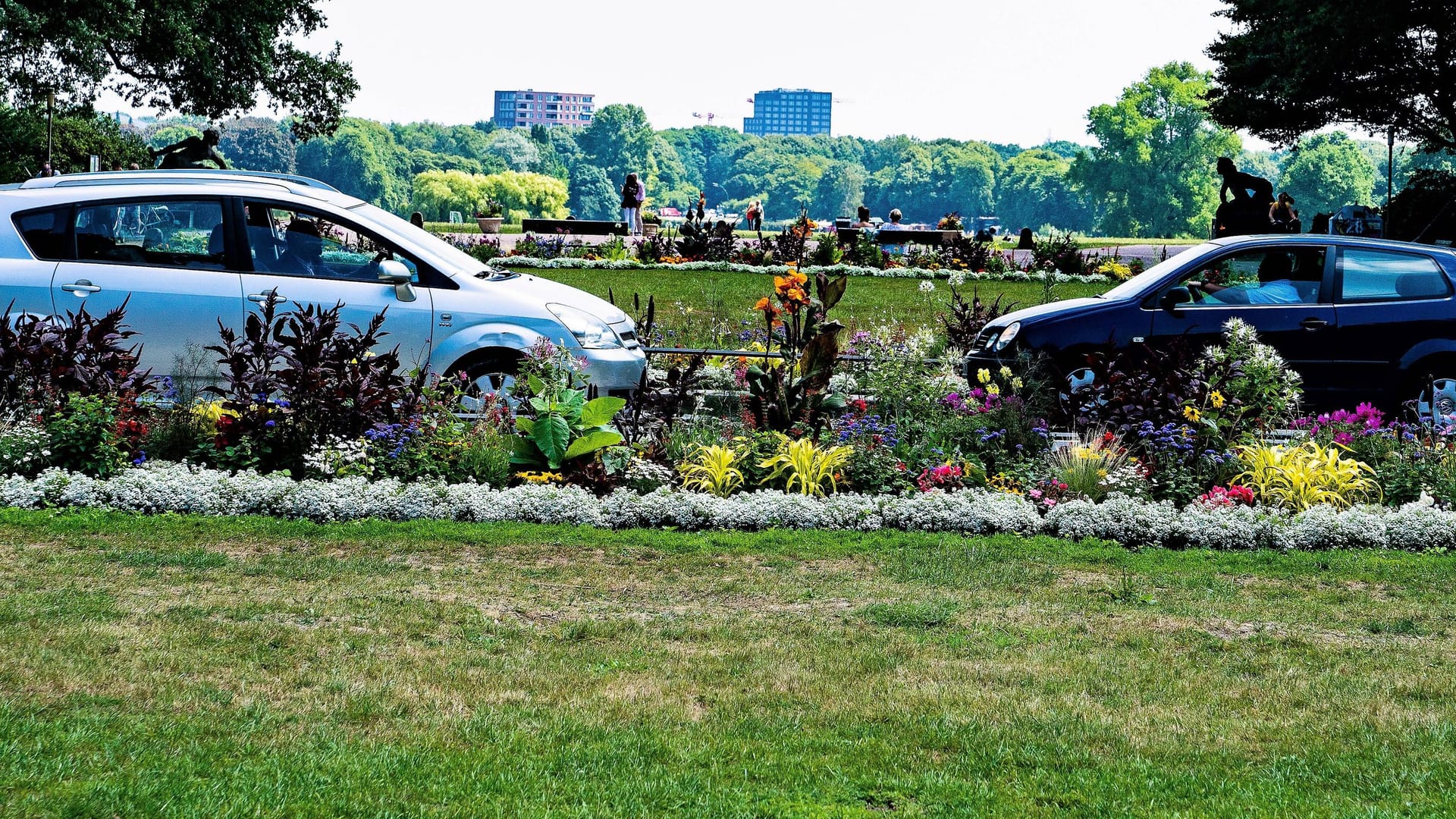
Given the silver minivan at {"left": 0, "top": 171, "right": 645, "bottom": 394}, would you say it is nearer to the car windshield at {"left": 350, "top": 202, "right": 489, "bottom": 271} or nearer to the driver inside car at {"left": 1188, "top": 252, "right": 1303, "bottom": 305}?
the car windshield at {"left": 350, "top": 202, "right": 489, "bottom": 271}

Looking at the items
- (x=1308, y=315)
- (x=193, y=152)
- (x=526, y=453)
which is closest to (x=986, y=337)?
(x=1308, y=315)

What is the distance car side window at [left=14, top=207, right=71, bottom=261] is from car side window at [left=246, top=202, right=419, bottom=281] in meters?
1.17

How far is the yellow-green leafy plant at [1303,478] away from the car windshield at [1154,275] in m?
2.70

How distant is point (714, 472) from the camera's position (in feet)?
27.4

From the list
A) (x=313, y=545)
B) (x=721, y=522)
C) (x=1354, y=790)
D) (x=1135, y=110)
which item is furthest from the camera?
(x=1135, y=110)

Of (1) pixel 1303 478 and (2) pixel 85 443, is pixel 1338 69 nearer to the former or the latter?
(1) pixel 1303 478

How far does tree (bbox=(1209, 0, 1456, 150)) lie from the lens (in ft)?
79.2

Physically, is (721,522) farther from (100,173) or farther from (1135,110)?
(1135,110)

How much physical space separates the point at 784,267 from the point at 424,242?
39.3 feet

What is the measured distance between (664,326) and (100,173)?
6580 mm

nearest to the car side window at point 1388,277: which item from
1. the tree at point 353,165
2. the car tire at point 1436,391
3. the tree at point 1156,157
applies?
the car tire at point 1436,391

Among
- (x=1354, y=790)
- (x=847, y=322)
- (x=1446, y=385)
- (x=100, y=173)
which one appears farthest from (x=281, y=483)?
(x=847, y=322)

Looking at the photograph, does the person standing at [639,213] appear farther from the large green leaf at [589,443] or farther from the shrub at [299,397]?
the large green leaf at [589,443]

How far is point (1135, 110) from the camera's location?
102062mm
